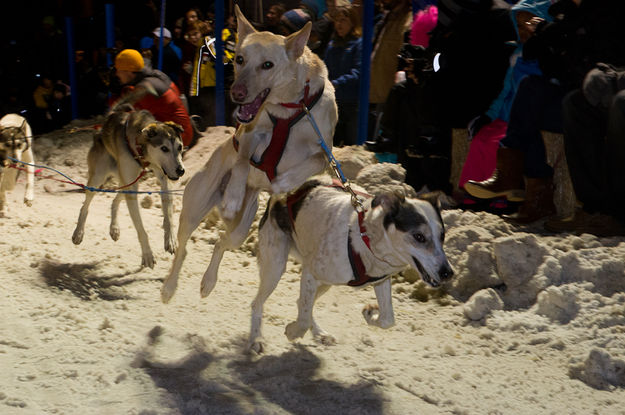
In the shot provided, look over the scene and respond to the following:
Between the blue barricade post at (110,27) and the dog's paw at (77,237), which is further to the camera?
the blue barricade post at (110,27)

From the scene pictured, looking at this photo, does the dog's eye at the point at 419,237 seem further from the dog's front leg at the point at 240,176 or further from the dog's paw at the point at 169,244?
the dog's paw at the point at 169,244

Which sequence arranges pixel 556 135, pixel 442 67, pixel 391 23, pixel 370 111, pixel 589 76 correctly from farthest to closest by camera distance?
pixel 370 111
pixel 391 23
pixel 442 67
pixel 556 135
pixel 589 76

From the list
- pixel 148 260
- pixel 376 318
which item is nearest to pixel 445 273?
pixel 376 318

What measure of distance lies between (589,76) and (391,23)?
9.71ft

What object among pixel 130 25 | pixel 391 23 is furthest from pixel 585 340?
pixel 130 25

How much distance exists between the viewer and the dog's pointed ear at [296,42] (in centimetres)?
424

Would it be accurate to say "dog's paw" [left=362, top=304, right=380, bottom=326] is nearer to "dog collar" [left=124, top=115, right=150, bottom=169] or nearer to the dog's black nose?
the dog's black nose

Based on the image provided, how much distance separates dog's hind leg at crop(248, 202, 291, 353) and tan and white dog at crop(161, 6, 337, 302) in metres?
0.27

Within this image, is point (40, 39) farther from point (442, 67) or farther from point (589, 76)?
point (589, 76)

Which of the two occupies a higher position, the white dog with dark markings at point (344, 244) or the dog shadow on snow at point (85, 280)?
the white dog with dark markings at point (344, 244)

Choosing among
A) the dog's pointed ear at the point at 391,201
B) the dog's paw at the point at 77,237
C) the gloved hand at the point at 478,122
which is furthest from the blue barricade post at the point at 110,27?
the dog's pointed ear at the point at 391,201

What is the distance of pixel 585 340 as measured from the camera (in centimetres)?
479

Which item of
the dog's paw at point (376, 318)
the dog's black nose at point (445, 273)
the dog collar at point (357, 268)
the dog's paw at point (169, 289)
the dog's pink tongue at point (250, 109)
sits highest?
the dog's pink tongue at point (250, 109)

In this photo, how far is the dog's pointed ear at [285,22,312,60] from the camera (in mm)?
4242
